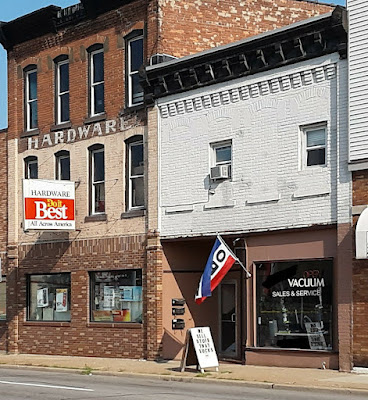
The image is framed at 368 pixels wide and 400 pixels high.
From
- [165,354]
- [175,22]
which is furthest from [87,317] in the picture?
[175,22]

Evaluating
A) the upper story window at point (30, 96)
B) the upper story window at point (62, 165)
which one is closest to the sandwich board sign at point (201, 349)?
the upper story window at point (62, 165)

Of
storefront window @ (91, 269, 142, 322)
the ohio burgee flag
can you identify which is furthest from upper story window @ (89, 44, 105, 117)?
the ohio burgee flag

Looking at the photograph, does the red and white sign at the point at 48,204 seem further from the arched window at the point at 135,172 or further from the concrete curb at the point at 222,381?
the concrete curb at the point at 222,381

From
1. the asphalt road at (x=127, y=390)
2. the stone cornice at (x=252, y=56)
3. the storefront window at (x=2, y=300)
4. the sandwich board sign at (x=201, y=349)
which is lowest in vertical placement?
the asphalt road at (x=127, y=390)

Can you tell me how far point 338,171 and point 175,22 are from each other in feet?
26.3

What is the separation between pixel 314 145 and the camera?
2242 cm

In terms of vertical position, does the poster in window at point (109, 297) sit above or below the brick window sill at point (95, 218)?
below

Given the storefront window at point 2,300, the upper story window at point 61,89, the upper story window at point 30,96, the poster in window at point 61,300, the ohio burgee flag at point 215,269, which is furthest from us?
the storefront window at point 2,300

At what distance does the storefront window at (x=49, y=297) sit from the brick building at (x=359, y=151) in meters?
11.4

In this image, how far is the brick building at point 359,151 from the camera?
67.9 feet

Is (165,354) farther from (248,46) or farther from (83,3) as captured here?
(83,3)

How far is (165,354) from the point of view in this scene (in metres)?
25.9

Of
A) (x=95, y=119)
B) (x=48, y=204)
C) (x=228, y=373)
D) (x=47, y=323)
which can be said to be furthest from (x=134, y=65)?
(x=228, y=373)

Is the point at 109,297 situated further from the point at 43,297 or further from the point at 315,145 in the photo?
the point at 315,145
